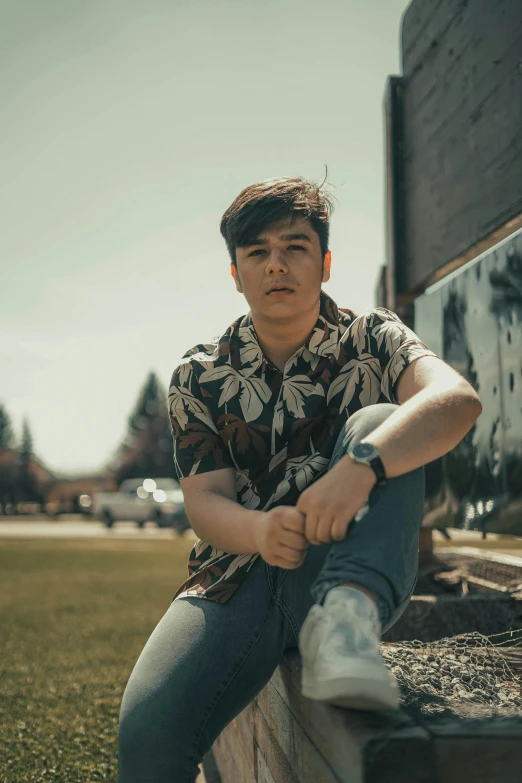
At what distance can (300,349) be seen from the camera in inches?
83.0

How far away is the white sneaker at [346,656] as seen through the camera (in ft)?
3.89

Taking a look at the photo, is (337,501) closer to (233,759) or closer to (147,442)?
(233,759)

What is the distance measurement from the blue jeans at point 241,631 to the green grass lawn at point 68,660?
5.06 ft

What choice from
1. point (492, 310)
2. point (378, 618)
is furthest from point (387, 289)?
point (378, 618)

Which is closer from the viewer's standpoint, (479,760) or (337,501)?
(479,760)

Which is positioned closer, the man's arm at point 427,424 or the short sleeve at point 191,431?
the man's arm at point 427,424

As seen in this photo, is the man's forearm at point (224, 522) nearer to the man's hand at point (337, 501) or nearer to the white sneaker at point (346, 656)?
the man's hand at point (337, 501)

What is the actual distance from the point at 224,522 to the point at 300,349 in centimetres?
57

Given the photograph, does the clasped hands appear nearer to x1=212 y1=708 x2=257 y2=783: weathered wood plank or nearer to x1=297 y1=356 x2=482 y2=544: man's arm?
x1=297 y1=356 x2=482 y2=544: man's arm

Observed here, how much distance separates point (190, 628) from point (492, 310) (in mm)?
2326

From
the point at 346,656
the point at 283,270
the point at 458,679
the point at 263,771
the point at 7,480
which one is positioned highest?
the point at 283,270

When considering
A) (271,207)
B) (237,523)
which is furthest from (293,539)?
(271,207)

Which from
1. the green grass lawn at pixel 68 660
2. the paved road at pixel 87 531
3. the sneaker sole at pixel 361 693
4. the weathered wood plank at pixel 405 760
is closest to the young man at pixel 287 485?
the sneaker sole at pixel 361 693

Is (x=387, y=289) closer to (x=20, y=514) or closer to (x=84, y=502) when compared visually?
(x=84, y=502)
